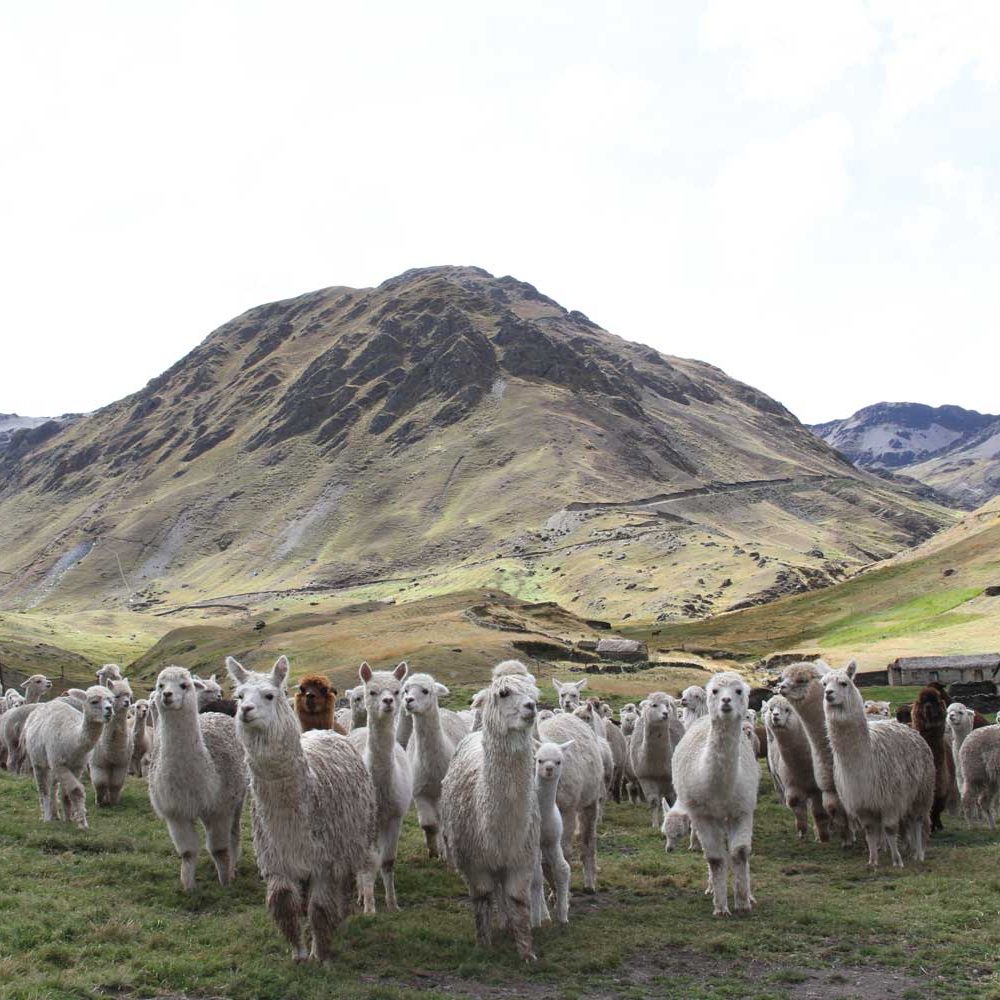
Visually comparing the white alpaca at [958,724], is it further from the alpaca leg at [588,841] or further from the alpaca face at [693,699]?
the alpaca leg at [588,841]

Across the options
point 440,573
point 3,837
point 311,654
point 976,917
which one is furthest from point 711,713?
point 440,573

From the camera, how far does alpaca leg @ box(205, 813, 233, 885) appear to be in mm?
13438

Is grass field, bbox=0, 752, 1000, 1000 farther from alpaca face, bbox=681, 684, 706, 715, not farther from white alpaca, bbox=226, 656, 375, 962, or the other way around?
alpaca face, bbox=681, 684, 706, 715

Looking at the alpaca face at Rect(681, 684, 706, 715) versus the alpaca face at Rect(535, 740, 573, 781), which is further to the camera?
the alpaca face at Rect(681, 684, 706, 715)

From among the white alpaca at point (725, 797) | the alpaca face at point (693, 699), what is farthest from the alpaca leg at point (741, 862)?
the alpaca face at point (693, 699)

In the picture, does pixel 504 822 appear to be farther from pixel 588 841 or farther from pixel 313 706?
pixel 313 706

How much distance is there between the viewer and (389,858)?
12875 millimetres

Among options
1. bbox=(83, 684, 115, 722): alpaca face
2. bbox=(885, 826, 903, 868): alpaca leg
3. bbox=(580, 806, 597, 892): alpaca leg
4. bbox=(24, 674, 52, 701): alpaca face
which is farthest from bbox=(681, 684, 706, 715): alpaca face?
bbox=(24, 674, 52, 701): alpaca face

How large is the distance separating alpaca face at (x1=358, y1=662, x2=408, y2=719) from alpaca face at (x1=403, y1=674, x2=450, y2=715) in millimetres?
132

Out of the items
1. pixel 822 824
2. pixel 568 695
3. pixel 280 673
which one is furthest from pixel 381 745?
pixel 568 695

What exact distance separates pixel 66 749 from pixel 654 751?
11.0 m

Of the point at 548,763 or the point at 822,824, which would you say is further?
the point at 822,824

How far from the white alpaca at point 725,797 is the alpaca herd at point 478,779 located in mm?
30

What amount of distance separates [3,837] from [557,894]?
855cm
